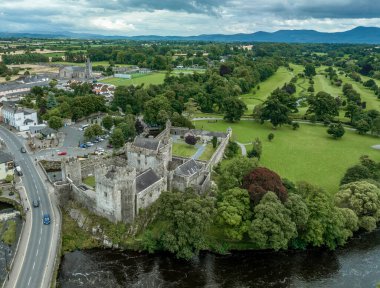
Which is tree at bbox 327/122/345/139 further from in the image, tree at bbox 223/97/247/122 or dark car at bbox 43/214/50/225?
dark car at bbox 43/214/50/225

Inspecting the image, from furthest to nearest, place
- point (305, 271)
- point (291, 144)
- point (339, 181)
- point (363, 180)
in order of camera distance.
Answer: point (291, 144), point (339, 181), point (363, 180), point (305, 271)

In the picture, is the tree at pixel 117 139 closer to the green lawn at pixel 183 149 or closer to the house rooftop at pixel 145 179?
the green lawn at pixel 183 149

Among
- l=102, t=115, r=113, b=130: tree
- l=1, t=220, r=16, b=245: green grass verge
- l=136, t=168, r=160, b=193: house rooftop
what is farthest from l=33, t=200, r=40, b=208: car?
l=102, t=115, r=113, b=130: tree

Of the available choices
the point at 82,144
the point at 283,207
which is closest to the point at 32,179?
the point at 82,144

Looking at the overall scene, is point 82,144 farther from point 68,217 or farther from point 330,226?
point 330,226

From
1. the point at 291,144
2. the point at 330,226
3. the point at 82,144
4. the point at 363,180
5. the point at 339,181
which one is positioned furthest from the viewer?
the point at 291,144

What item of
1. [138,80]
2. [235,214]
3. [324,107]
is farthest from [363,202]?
[138,80]

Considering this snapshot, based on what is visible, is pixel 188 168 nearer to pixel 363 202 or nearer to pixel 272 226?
pixel 272 226
